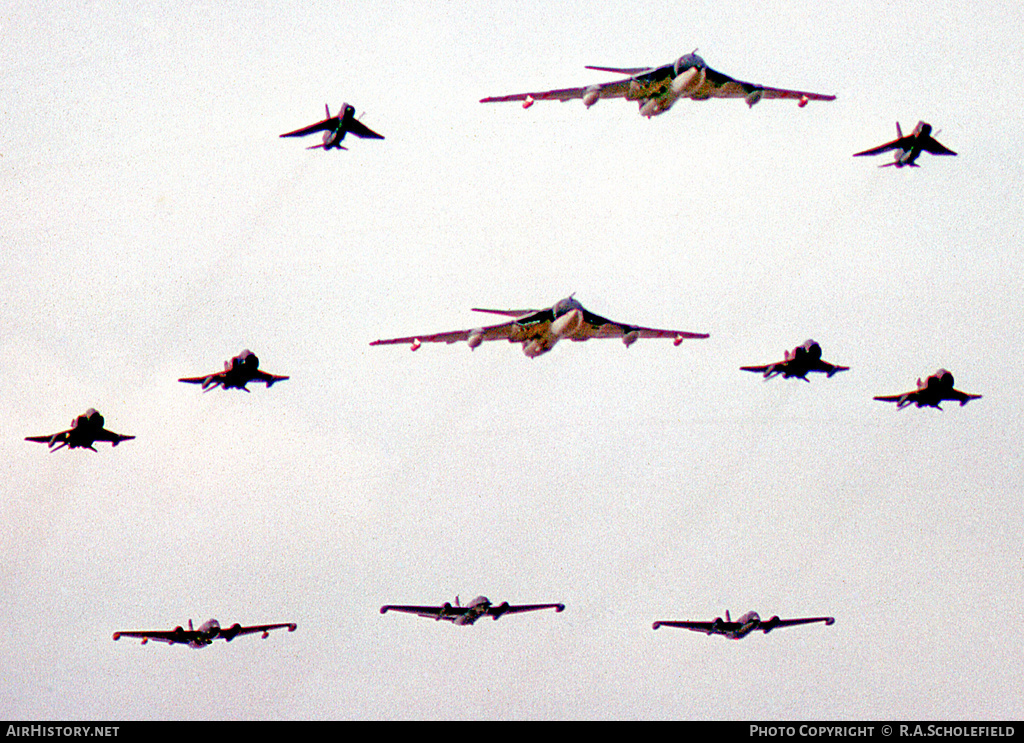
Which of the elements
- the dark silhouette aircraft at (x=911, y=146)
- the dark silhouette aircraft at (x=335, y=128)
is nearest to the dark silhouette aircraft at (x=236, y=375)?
the dark silhouette aircraft at (x=335, y=128)

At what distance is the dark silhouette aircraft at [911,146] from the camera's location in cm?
10294

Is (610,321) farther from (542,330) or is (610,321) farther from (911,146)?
(911,146)

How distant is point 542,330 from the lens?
98.7m

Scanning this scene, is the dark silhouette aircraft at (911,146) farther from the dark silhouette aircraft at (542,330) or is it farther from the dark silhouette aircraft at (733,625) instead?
the dark silhouette aircraft at (733,625)

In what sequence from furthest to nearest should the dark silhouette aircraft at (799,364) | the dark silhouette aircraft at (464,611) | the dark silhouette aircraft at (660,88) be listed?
the dark silhouette aircraft at (464,611)
the dark silhouette aircraft at (799,364)
the dark silhouette aircraft at (660,88)

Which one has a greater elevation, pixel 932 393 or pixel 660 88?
pixel 660 88

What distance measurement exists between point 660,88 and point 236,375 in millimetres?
34030

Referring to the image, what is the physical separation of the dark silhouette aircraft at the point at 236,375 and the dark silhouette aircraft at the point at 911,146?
4306cm

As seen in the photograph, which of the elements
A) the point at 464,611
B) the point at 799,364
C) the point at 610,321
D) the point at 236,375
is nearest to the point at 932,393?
the point at 799,364

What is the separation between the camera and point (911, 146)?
10344 cm

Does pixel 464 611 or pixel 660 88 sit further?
pixel 464 611
